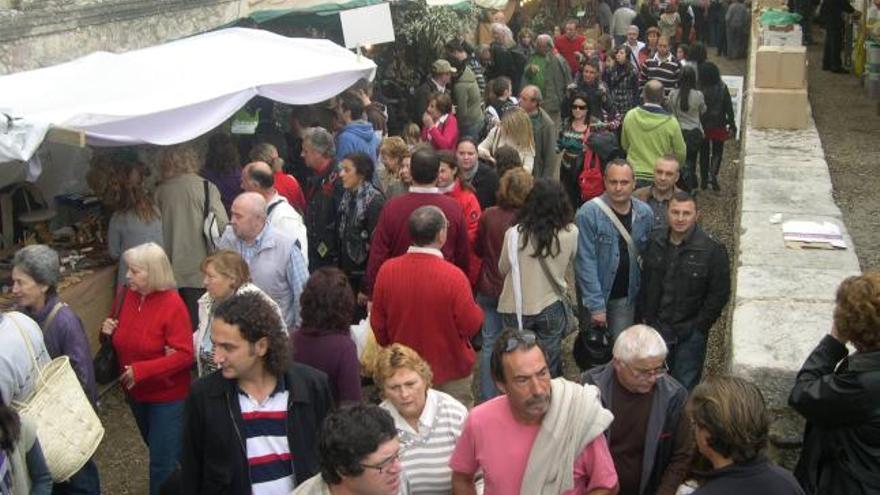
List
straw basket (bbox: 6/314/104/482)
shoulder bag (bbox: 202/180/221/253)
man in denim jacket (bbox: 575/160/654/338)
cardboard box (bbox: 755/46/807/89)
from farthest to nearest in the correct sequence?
cardboard box (bbox: 755/46/807/89), shoulder bag (bbox: 202/180/221/253), man in denim jacket (bbox: 575/160/654/338), straw basket (bbox: 6/314/104/482)

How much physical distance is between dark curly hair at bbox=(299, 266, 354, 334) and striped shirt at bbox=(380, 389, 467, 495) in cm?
68

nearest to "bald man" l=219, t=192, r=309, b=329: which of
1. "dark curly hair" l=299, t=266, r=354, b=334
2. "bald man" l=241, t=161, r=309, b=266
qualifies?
"bald man" l=241, t=161, r=309, b=266

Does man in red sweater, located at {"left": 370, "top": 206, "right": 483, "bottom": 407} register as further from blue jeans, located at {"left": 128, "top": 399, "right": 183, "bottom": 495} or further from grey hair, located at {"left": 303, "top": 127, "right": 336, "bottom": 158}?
grey hair, located at {"left": 303, "top": 127, "right": 336, "bottom": 158}

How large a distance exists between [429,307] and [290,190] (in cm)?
293

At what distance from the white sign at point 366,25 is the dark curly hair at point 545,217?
5.11 metres

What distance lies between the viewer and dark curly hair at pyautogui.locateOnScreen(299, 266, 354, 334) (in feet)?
15.0

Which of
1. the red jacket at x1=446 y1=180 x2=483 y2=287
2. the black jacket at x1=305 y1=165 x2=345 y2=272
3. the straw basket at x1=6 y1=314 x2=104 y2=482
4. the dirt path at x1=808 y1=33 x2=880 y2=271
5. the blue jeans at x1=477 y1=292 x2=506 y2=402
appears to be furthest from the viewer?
the dirt path at x1=808 y1=33 x2=880 y2=271

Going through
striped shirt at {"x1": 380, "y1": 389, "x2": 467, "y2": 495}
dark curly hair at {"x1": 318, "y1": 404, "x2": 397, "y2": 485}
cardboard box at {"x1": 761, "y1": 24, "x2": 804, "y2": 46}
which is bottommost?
cardboard box at {"x1": 761, "y1": 24, "x2": 804, "y2": 46}

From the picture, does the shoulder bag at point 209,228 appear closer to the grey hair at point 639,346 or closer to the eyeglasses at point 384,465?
the grey hair at point 639,346

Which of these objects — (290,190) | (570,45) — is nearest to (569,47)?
(570,45)

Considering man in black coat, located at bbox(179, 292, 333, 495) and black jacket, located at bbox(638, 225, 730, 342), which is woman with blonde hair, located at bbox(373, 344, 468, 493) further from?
black jacket, located at bbox(638, 225, 730, 342)

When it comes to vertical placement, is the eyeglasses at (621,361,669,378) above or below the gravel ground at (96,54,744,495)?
above

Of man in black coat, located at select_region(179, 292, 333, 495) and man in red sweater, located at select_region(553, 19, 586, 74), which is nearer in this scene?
man in black coat, located at select_region(179, 292, 333, 495)

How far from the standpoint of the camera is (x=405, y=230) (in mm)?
6094
